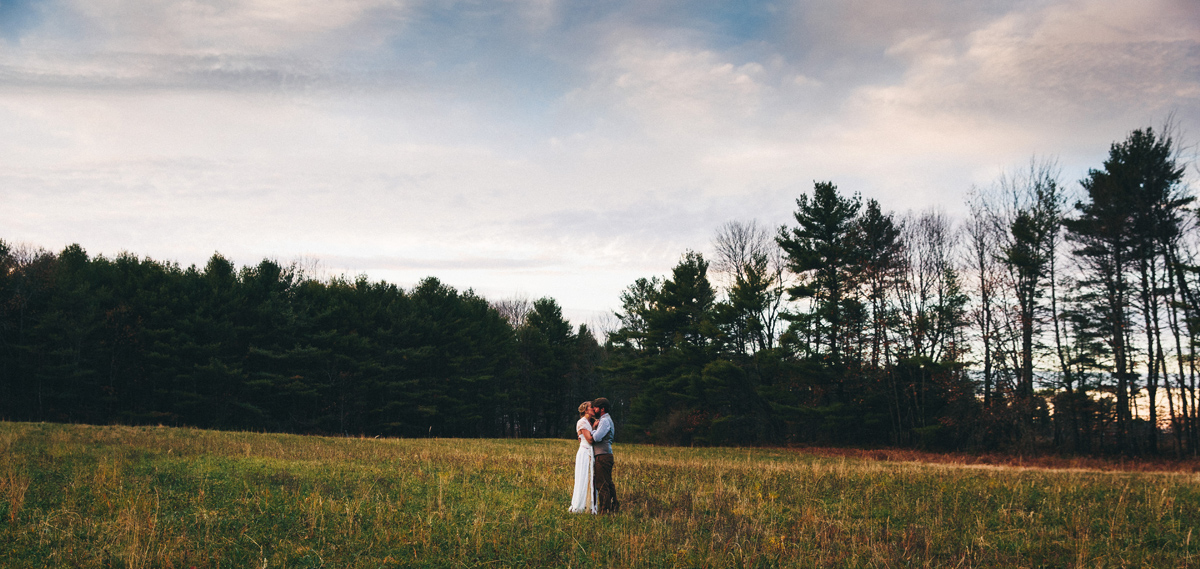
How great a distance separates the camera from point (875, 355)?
37.4 metres

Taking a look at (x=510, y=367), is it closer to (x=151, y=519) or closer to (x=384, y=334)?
(x=384, y=334)

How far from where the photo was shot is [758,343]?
145ft

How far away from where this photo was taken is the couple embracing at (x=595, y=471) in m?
10.0

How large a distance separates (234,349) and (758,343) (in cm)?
3519

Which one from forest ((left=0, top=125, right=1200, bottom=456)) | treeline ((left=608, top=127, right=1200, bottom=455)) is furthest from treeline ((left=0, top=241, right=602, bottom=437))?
treeline ((left=608, top=127, right=1200, bottom=455))

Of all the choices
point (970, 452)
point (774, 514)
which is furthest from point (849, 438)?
point (774, 514)

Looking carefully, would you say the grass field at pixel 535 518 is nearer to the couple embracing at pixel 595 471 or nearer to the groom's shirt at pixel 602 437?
the couple embracing at pixel 595 471

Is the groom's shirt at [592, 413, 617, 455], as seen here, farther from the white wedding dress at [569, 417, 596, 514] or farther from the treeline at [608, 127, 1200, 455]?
the treeline at [608, 127, 1200, 455]

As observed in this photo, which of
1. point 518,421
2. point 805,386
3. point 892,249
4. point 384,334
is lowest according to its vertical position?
point 518,421

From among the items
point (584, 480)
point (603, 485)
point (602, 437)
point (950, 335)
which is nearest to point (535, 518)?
point (584, 480)

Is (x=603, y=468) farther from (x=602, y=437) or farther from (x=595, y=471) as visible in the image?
(x=602, y=437)

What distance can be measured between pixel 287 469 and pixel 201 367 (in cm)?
3244

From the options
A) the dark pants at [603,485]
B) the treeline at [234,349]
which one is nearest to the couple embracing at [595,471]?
the dark pants at [603,485]

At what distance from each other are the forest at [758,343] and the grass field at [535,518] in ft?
69.4
